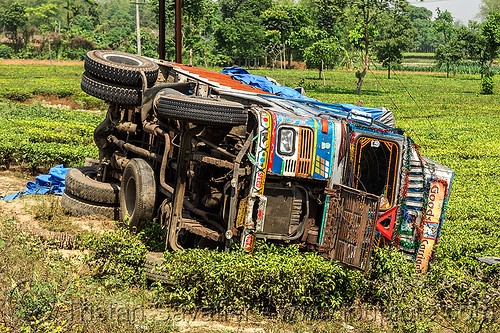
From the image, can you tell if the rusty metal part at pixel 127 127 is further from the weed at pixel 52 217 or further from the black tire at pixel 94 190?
the weed at pixel 52 217

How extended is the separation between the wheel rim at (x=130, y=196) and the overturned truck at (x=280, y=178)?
0.07ft

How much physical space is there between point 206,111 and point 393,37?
48696 mm

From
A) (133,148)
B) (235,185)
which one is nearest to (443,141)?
(133,148)

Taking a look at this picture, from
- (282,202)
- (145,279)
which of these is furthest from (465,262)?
(145,279)

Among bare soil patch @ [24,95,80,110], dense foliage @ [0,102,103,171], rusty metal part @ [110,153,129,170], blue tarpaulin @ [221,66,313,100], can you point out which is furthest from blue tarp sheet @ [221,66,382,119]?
bare soil patch @ [24,95,80,110]

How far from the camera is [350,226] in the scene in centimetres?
741

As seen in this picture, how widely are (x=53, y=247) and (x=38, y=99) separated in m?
27.3

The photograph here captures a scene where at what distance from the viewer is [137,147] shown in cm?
1026

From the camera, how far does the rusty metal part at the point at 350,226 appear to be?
727 cm

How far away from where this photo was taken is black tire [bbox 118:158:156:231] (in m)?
8.91

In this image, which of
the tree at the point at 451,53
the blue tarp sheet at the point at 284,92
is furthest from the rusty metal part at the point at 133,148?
the tree at the point at 451,53

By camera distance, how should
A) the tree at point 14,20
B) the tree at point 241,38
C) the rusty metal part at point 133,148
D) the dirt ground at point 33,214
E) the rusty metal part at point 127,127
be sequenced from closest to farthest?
the rusty metal part at point 133,148 < the dirt ground at point 33,214 < the rusty metal part at point 127,127 < the tree at point 241,38 < the tree at point 14,20

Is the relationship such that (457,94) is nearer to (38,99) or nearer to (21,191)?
(38,99)

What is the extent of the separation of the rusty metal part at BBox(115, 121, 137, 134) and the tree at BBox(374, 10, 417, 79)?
42.9 m
